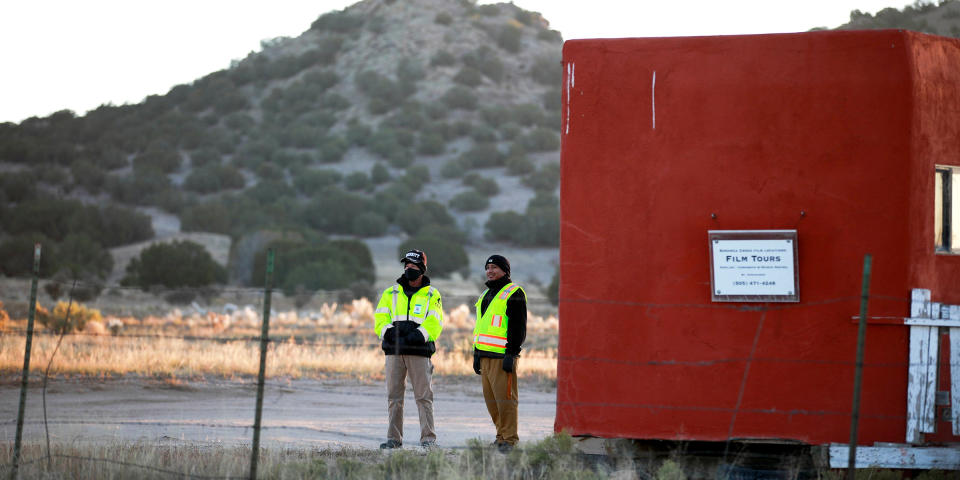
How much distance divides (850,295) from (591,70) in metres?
2.96

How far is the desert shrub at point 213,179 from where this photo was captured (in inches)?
2516

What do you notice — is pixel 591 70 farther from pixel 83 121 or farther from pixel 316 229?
pixel 83 121

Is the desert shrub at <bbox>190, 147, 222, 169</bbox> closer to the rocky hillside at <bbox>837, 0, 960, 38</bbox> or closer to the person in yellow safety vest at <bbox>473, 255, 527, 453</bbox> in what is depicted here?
the rocky hillside at <bbox>837, 0, 960, 38</bbox>

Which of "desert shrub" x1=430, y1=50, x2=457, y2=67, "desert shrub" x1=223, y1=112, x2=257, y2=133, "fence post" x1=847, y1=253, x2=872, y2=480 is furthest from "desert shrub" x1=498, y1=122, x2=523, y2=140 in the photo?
"fence post" x1=847, y1=253, x2=872, y2=480

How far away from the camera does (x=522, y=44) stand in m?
91.1

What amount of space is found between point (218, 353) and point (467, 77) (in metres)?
64.7

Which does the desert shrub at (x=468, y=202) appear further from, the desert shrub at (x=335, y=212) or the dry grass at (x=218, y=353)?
the dry grass at (x=218, y=353)

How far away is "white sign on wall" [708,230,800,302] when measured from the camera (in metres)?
8.77

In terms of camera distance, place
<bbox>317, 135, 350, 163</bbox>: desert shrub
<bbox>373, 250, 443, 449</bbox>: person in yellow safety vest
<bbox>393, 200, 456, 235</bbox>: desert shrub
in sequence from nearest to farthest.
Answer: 1. <bbox>373, 250, 443, 449</bbox>: person in yellow safety vest
2. <bbox>393, 200, 456, 235</bbox>: desert shrub
3. <bbox>317, 135, 350, 163</bbox>: desert shrub

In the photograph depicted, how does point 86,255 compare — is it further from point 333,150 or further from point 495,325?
point 495,325

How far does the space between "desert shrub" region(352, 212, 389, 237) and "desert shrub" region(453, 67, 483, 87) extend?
Result: 28756 mm

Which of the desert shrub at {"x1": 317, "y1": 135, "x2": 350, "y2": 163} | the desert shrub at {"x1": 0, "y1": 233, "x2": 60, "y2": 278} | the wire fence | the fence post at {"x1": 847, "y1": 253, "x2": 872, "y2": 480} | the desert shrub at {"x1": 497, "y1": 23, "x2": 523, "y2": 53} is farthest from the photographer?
the desert shrub at {"x1": 497, "y1": 23, "x2": 523, "y2": 53}

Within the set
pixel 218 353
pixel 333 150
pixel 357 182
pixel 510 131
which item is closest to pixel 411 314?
pixel 218 353

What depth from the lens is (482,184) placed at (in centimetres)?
6406
